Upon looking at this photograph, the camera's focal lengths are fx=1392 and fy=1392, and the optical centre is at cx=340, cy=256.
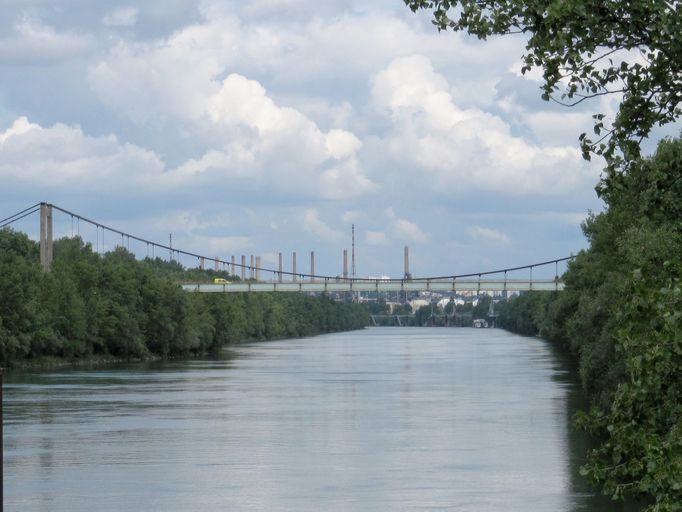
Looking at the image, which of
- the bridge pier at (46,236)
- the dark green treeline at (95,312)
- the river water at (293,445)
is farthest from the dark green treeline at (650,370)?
the bridge pier at (46,236)

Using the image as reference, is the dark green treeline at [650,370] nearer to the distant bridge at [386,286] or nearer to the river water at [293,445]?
the river water at [293,445]

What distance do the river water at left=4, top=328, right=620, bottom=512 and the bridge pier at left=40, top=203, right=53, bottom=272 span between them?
30044mm

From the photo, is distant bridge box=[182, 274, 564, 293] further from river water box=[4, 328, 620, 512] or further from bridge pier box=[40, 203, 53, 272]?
river water box=[4, 328, 620, 512]

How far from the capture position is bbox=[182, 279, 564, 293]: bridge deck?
4943 inches

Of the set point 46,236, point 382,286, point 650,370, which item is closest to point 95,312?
point 46,236

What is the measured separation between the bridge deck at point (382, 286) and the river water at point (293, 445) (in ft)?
184

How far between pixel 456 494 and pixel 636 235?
10.6 metres

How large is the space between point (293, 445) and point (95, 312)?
54.5 metres

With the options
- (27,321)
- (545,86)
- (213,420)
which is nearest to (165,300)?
(27,321)

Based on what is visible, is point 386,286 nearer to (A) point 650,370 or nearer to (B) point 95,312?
(B) point 95,312

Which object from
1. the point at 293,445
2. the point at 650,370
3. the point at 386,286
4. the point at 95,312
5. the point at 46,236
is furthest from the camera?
the point at 386,286

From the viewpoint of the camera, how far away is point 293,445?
37094mm

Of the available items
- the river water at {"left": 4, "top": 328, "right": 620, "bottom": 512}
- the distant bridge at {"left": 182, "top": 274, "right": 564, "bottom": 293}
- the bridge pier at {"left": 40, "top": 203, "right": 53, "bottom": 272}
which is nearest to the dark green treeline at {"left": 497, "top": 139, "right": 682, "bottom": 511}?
the river water at {"left": 4, "top": 328, "right": 620, "bottom": 512}

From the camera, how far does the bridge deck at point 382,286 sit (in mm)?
125562
